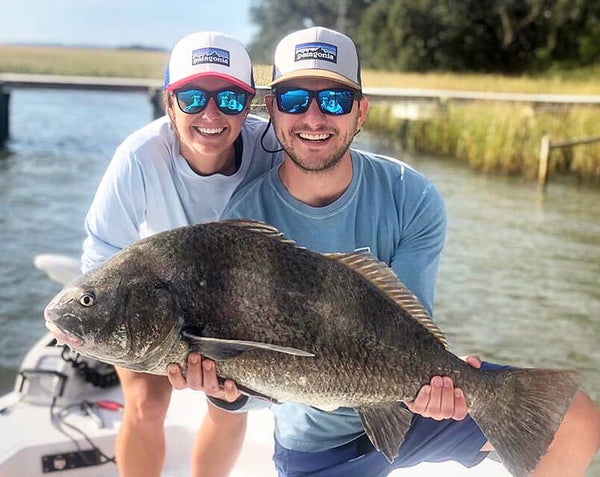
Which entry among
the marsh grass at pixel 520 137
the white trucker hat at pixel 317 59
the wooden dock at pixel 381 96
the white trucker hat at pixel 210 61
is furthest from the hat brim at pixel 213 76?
the marsh grass at pixel 520 137

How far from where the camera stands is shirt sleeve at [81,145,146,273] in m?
3.16

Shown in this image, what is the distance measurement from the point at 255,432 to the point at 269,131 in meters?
1.59

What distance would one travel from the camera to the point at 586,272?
12.4m

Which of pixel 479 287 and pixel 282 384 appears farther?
pixel 479 287

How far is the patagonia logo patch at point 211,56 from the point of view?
10.1 feet

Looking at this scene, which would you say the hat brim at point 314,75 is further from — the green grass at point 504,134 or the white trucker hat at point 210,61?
the green grass at point 504,134

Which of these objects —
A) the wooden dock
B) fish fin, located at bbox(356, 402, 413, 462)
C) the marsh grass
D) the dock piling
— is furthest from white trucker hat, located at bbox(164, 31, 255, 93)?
the dock piling

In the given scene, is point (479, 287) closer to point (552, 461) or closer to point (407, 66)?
point (552, 461)

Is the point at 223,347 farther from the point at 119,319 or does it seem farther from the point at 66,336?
the point at 66,336

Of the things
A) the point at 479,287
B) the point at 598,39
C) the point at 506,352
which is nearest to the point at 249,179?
the point at 506,352

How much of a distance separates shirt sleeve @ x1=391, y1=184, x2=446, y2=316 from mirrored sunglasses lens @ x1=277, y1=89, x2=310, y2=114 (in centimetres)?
56

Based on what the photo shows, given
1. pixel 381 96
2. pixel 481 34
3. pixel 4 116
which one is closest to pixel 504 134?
pixel 381 96

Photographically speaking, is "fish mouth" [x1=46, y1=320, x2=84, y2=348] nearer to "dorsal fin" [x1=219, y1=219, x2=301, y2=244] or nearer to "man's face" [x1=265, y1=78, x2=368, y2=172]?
"dorsal fin" [x1=219, y1=219, x2=301, y2=244]

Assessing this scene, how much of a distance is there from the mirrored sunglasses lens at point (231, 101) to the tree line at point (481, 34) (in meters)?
49.8
